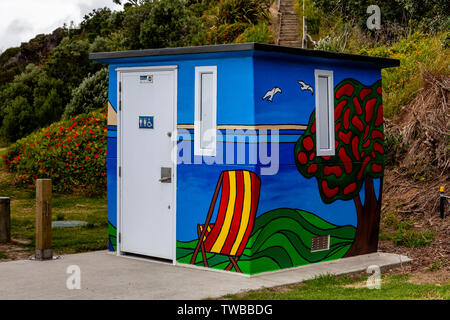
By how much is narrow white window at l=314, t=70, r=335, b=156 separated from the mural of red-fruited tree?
101 mm

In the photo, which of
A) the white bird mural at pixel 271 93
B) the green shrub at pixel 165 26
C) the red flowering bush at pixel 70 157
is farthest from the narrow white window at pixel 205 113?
the green shrub at pixel 165 26

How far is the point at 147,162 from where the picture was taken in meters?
10.5

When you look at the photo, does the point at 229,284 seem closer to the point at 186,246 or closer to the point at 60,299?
the point at 186,246

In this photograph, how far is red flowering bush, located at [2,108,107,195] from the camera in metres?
18.4

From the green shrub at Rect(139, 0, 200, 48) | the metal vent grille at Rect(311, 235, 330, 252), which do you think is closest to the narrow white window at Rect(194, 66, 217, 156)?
the metal vent grille at Rect(311, 235, 330, 252)

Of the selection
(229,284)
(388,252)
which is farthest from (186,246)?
(388,252)

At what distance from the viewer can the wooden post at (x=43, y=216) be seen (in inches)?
407

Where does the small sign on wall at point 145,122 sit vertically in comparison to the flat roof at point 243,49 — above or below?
below

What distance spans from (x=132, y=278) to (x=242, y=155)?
81.5 inches

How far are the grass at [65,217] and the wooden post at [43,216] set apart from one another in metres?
1.00

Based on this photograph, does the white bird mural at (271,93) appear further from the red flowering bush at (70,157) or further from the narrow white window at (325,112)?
the red flowering bush at (70,157)

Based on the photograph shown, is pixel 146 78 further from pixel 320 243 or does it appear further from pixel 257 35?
pixel 257 35

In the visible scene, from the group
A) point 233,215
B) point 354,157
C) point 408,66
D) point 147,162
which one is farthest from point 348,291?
point 408,66
